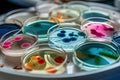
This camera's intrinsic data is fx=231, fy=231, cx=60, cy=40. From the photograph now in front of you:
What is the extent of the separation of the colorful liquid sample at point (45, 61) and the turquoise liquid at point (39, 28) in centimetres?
6

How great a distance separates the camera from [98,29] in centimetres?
59

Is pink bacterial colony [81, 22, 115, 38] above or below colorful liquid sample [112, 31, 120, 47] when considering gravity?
above

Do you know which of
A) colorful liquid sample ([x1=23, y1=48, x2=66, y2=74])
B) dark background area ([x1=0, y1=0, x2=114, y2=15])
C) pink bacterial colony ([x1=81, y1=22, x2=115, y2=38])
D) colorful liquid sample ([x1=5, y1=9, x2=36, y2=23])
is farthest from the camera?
dark background area ([x1=0, y1=0, x2=114, y2=15])

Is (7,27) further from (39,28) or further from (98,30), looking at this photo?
(98,30)

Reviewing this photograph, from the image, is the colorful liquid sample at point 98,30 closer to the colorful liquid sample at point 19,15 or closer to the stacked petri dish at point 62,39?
the stacked petri dish at point 62,39

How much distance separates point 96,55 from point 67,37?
9 centimetres

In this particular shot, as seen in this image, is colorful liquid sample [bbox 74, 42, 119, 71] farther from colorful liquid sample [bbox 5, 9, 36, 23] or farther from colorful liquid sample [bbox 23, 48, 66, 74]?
colorful liquid sample [bbox 5, 9, 36, 23]

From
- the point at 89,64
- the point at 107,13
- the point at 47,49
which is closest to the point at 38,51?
the point at 47,49

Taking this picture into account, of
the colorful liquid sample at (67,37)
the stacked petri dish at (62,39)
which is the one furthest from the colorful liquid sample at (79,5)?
the colorful liquid sample at (67,37)

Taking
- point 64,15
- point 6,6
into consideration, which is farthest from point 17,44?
point 6,6

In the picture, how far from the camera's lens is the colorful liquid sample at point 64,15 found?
24.8 inches

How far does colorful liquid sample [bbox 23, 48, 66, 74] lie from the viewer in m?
0.47

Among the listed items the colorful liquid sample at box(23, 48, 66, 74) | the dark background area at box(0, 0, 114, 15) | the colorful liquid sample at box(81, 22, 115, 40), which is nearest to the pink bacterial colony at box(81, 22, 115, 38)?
the colorful liquid sample at box(81, 22, 115, 40)

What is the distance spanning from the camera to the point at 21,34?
0.58 meters
